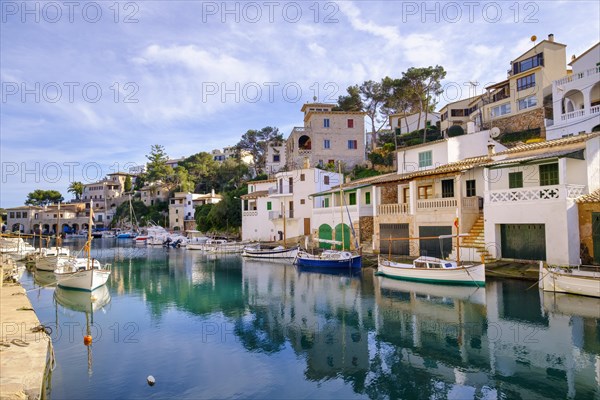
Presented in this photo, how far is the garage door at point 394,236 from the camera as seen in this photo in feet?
94.4

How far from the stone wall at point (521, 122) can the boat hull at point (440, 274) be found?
86.4 ft

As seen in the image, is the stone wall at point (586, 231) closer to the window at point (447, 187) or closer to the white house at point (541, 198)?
the white house at point (541, 198)

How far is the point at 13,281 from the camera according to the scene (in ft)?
73.7

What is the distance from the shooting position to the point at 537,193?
2039 cm

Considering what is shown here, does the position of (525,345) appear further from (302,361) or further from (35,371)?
(35,371)

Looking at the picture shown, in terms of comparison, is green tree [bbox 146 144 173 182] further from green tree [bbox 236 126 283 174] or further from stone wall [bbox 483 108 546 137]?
stone wall [bbox 483 108 546 137]

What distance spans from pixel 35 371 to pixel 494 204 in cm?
2285

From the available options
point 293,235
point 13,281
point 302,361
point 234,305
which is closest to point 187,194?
point 293,235

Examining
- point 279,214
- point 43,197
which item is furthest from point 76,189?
point 279,214

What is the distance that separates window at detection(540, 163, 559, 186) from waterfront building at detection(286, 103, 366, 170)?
3216cm

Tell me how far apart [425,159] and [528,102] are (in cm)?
1887

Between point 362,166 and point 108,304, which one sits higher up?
point 362,166

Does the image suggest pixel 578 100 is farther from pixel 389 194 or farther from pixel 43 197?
pixel 43 197

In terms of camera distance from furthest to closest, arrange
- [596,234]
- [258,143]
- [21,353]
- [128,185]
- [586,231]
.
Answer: [128,185], [258,143], [586,231], [596,234], [21,353]
